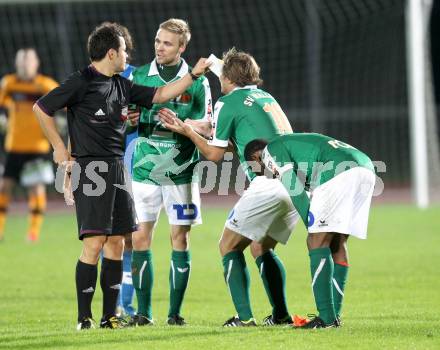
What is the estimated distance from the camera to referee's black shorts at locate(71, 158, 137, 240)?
22.4ft

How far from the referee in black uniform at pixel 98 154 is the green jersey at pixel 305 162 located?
1.13m

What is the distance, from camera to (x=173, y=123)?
7.41 meters

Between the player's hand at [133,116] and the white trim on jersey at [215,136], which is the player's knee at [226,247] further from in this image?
the player's hand at [133,116]

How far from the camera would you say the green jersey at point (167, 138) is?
797 centimetres

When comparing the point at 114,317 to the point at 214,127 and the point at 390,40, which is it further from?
the point at 390,40

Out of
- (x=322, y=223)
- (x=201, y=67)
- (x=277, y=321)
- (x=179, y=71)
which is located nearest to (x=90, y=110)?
(x=201, y=67)

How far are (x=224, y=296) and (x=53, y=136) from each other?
3.40 meters

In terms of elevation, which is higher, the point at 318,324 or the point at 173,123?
the point at 173,123

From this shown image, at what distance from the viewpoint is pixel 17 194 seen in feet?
76.4

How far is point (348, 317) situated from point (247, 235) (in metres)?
1.20

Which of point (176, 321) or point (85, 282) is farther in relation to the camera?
point (176, 321)

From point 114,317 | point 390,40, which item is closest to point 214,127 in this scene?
point 114,317

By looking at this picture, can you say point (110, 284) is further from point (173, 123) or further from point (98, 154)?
point (173, 123)

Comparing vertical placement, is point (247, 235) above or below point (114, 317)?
above
